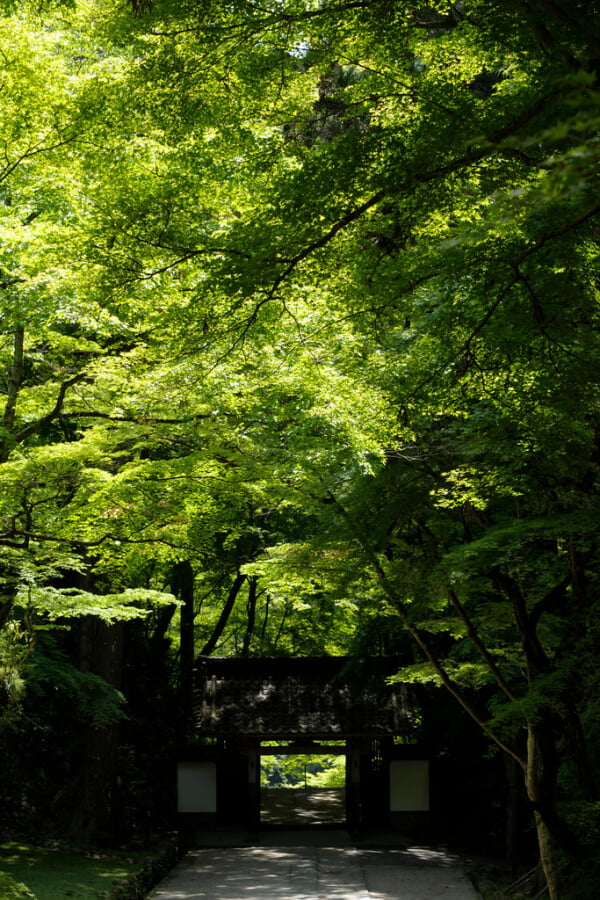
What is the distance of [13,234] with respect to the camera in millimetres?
7527

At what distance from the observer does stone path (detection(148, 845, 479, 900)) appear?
36.8 ft

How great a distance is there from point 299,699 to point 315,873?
397 cm

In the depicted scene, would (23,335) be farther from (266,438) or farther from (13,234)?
(266,438)

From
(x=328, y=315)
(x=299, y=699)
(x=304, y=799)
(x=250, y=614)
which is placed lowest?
(x=304, y=799)

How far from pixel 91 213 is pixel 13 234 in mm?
991

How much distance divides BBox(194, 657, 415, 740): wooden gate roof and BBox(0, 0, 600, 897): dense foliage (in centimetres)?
341

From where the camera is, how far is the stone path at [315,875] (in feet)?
36.8

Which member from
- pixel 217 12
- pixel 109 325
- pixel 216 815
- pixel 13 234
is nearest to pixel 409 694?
pixel 216 815

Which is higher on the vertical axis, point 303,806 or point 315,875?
point 315,875

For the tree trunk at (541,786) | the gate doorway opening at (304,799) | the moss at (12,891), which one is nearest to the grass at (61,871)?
the moss at (12,891)

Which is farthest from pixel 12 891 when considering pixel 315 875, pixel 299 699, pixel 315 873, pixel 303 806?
pixel 303 806

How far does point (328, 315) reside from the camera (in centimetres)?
959

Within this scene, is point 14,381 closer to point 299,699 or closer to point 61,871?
point 61,871

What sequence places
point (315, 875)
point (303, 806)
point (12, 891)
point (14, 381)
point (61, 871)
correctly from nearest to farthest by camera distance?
point (12, 891)
point (14, 381)
point (61, 871)
point (315, 875)
point (303, 806)
